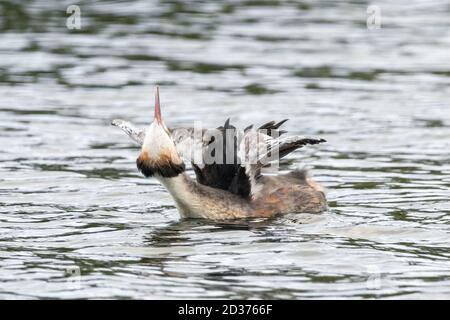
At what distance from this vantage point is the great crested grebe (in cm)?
1277

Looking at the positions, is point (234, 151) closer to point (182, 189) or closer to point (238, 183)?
point (238, 183)

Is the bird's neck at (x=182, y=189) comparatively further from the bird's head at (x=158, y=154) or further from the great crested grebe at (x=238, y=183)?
the bird's head at (x=158, y=154)

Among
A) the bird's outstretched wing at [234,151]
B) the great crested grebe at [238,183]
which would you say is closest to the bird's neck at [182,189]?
the great crested grebe at [238,183]

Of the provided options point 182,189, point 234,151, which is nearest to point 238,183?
point 234,151

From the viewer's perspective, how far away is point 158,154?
39.1 feet

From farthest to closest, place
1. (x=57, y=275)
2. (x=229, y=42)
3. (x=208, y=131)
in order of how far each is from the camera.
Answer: (x=229, y=42)
(x=208, y=131)
(x=57, y=275)

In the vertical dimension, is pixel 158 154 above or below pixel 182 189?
above

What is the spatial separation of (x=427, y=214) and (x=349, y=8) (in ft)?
44.5

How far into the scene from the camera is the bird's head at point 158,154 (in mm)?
11742

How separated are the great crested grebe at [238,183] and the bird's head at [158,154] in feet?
0.65

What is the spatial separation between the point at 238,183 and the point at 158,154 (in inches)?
58.0

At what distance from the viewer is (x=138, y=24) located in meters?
25.0

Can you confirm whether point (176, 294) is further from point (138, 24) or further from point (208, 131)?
point (138, 24)
